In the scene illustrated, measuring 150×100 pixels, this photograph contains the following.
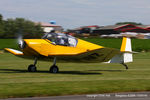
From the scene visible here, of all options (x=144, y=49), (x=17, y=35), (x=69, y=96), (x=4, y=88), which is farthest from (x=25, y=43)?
(x=144, y=49)

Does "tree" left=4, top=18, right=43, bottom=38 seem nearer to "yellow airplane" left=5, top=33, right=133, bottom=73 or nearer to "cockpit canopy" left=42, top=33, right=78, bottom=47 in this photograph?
"yellow airplane" left=5, top=33, right=133, bottom=73

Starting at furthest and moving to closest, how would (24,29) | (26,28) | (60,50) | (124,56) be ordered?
(26,28) < (24,29) < (124,56) < (60,50)

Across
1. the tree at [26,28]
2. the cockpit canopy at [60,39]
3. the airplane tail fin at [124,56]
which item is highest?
the tree at [26,28]

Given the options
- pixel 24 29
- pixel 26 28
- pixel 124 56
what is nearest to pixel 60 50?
pixel 124 56

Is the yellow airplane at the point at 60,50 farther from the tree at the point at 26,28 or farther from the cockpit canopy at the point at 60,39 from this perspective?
the tree at the point at 26,28

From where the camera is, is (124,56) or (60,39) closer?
(60,39)

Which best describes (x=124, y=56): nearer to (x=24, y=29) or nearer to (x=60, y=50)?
(x=60, y=50)

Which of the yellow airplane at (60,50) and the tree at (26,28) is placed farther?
the tree at (26,28)

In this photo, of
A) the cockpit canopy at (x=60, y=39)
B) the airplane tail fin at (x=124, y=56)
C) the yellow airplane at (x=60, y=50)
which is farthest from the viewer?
the airplane tail fin at (x=124, y=56)

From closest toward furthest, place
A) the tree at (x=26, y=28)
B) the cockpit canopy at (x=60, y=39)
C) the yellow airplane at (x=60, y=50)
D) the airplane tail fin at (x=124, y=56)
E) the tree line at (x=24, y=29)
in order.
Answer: the yellow airplane at (x=60, y=50)
the cockpit canopy at (x=60, y=39)
the airplane tail fin at (x=124, y=56)
the tree line at (x=24, y=29)
the tree at (x=26, y=28)

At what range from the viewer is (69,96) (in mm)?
9883

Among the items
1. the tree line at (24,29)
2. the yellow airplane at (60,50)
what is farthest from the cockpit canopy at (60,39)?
the tree line at (24,29)

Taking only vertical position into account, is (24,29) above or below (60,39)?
above

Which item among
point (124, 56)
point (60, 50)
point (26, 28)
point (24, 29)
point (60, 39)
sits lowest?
point (124, 56)
